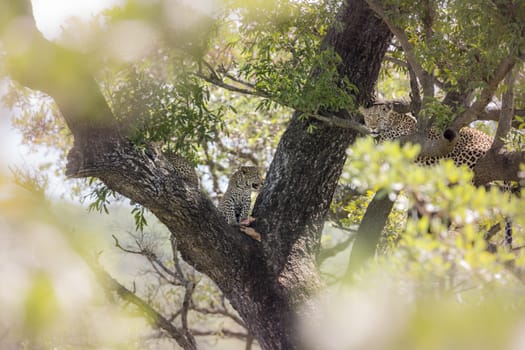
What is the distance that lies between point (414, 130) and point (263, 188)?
140 centimetres

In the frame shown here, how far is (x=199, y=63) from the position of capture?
15.3 ft

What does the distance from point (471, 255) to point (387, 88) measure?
26.3ft

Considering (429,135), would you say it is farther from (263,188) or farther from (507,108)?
(263,188)

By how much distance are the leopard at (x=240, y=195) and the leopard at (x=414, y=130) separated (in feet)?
3.57

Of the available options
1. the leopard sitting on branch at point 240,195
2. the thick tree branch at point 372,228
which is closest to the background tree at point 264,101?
the leopard sitting on branch at point 240,195

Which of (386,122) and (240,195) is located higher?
(386,122)

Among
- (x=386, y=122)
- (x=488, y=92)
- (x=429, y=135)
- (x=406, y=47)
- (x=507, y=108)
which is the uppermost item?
(x=386, y=122)

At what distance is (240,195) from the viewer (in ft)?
17.7

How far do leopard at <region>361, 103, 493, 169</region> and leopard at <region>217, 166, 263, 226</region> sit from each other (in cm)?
109

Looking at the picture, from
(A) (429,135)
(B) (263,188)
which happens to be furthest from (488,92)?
(B) (263,188)

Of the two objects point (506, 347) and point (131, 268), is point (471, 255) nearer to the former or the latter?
point (506, 347)

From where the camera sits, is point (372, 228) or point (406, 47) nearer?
point (406, 47)

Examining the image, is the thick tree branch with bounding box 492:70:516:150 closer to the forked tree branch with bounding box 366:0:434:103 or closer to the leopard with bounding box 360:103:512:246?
the forked tree branch with bounding box 366:0:434:103

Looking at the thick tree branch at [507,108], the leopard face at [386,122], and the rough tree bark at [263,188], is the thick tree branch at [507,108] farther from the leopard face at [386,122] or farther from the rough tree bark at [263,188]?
the leopard face at [386,122]
